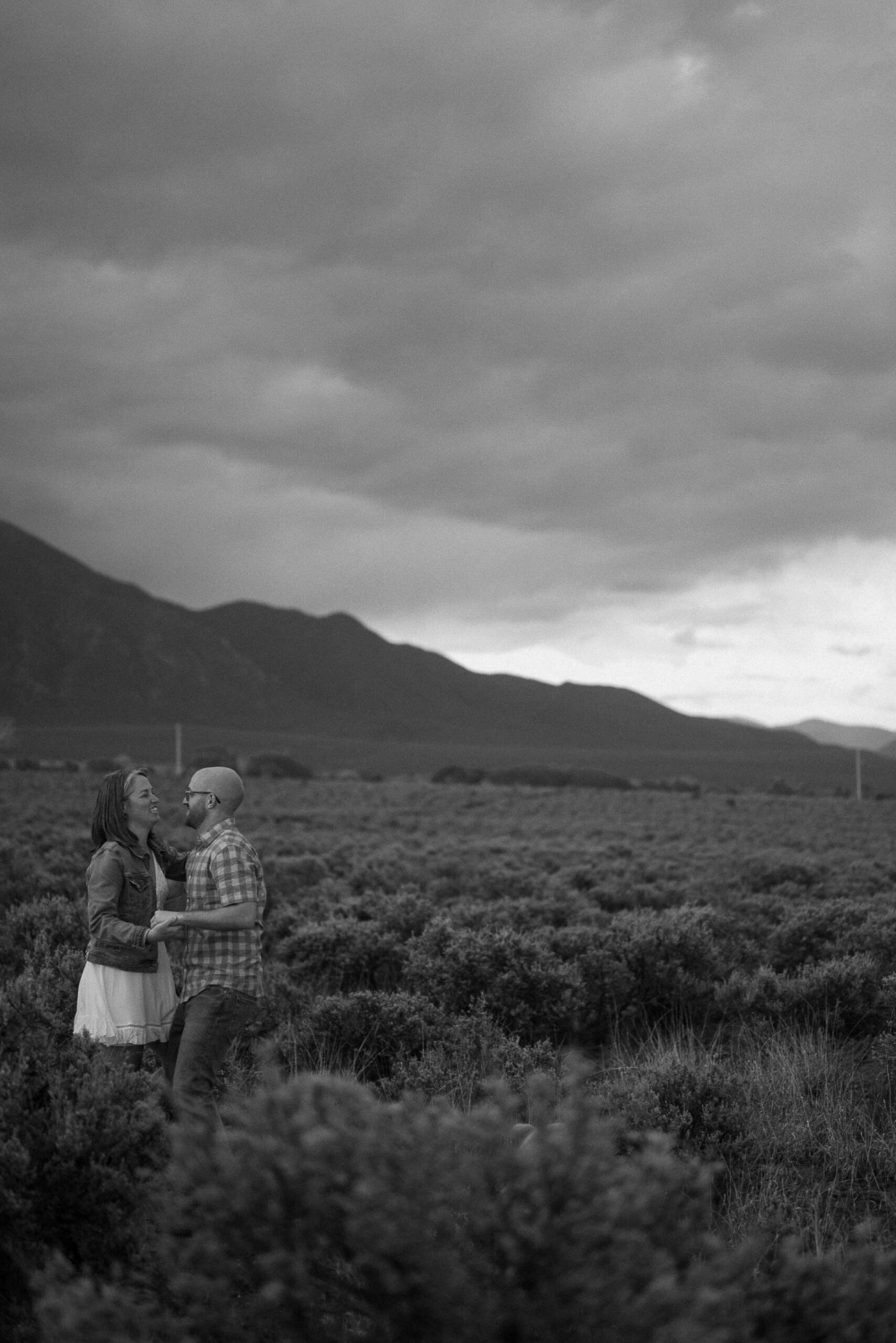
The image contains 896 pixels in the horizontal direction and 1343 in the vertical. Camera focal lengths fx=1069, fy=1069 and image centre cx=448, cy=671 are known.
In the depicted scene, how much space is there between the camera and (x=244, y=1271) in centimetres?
242

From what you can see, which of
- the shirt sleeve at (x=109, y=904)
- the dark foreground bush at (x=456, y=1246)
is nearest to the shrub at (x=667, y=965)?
the shirt sleeve at (x=109, y=904)

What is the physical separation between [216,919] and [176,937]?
8.3 inches

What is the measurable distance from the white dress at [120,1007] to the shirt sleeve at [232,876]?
51 centimetres

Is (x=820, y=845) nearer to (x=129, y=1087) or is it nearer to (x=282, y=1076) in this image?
(x=282, y=1076)

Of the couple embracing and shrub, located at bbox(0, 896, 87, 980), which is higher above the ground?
the couple embracing

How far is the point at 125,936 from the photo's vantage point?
479 centimetres

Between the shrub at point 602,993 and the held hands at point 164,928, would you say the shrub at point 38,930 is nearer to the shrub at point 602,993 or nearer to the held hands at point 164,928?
the held hands at point 164,928

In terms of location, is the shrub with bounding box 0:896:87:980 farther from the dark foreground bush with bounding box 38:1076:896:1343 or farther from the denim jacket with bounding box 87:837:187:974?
the dark foreground bush with bounding box 38:1076:896:1343

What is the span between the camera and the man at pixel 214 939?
187 inches

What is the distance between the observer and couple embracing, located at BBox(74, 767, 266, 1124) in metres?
4.79

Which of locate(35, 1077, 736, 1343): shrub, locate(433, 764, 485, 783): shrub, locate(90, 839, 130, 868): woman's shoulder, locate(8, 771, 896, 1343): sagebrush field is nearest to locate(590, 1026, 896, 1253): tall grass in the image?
locate(8, 771, 896, 1343): sagebrush field

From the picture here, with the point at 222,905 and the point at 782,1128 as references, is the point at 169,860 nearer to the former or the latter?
the point at 222,905

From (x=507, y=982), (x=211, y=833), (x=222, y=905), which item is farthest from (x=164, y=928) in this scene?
(x=507, y=982)

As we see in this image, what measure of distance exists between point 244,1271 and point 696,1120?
3.10 metres
